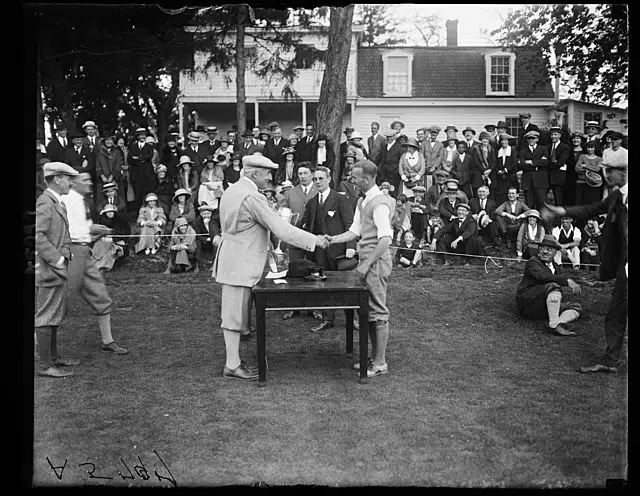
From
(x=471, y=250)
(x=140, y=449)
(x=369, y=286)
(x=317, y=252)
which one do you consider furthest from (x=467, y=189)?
(x=140, y=449)

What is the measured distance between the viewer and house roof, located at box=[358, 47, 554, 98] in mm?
25219

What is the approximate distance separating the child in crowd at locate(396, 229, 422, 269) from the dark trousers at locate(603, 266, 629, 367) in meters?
5.51

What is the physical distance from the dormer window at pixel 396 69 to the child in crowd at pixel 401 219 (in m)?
13.4

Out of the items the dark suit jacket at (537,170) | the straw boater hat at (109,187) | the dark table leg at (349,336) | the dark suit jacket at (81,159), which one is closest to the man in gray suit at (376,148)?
the dark suit jacket at (537,170)

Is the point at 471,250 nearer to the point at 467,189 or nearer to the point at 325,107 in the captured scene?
the point at 467,189

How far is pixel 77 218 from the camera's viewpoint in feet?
25.6

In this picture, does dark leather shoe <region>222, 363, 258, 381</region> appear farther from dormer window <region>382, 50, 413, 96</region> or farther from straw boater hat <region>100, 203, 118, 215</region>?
dormer window <region>382, 50, 413, 96</region>

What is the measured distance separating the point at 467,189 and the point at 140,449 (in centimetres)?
1064

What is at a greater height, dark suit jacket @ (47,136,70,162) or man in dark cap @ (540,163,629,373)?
dark suit jacket @ (47,136,70,162)

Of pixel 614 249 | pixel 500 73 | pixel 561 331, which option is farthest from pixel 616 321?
pixel 500 73

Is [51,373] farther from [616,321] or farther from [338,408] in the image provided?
[616,321]

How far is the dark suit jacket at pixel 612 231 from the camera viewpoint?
265 inches

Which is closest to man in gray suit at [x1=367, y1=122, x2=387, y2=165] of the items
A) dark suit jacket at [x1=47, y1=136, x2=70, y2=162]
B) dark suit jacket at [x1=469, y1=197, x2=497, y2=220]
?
dark suit jacket at [x1=469, y1=197, x2=497, y2=220]
